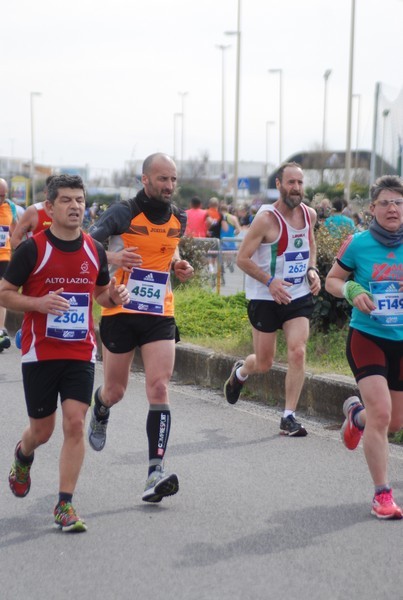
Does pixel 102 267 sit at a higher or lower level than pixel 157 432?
higher

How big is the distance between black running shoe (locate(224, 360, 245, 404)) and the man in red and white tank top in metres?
3.62

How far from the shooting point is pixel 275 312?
9.01 meters

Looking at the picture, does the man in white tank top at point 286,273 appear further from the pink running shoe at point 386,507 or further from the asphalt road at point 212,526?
the pink running shoe at point 386,507

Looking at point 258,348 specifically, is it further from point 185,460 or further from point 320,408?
point 185,460

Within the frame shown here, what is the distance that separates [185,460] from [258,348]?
5.06 feet

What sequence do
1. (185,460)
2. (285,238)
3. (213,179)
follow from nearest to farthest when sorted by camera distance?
(185,460) → (285,238) → (213,179)

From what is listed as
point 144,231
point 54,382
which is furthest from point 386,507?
point 144,231

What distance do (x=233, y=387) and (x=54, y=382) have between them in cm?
382

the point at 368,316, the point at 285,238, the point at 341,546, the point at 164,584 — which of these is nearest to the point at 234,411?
the point at 285,238

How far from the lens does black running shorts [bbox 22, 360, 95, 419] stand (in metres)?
6.07

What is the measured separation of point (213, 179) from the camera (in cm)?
11150

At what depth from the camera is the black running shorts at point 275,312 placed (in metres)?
8.96

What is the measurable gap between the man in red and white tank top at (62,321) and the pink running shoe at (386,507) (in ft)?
5.21

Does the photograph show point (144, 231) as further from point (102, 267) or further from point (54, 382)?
point (54, 382)
